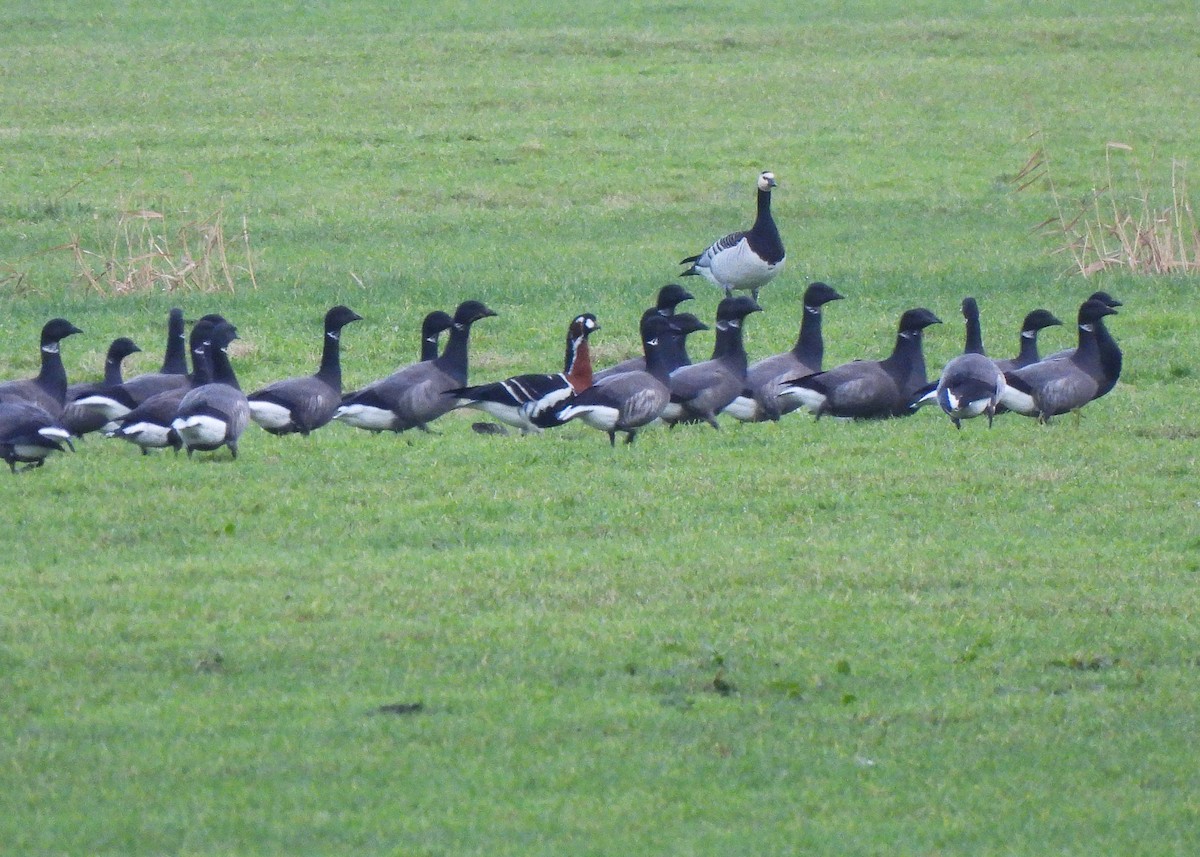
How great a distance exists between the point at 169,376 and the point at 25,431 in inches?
123

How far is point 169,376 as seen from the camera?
1609cm

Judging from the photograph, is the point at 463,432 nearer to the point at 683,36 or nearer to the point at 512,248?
the point at 512,248

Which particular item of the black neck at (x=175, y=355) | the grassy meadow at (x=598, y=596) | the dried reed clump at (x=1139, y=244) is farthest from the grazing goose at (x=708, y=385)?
the dried reed clump at (x=1139, y=244)

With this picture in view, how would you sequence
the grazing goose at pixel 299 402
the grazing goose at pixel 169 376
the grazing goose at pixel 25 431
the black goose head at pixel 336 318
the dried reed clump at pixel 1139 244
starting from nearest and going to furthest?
the grazing goose at pixel 25 431
the grazing goose at pixel 299 402
the grazing goose at pixel 169 376
the black goose head at pixel 336 318
the dried reed clump at pixel 1139 244

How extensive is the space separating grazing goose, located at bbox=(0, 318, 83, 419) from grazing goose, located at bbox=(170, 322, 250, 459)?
135cm

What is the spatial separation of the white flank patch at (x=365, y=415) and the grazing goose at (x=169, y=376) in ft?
4.85

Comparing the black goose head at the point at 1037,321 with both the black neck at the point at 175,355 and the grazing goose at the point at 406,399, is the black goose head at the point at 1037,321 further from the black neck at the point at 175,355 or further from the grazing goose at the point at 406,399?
the black neck at the point at 175,355

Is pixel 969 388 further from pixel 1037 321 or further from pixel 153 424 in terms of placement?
pixel 153 424

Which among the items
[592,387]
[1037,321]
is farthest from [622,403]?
[1037,321]

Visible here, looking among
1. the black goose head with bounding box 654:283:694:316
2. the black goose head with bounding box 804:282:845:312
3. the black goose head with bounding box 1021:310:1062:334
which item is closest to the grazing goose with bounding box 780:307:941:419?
the black goose head with bounding box 1021:310:1062:334

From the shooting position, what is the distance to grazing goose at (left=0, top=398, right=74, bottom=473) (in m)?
13.0

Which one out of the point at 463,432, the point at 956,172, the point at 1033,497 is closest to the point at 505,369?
the point at 463,432

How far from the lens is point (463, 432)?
52.9 feet

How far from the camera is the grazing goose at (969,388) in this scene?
49.2 feet
